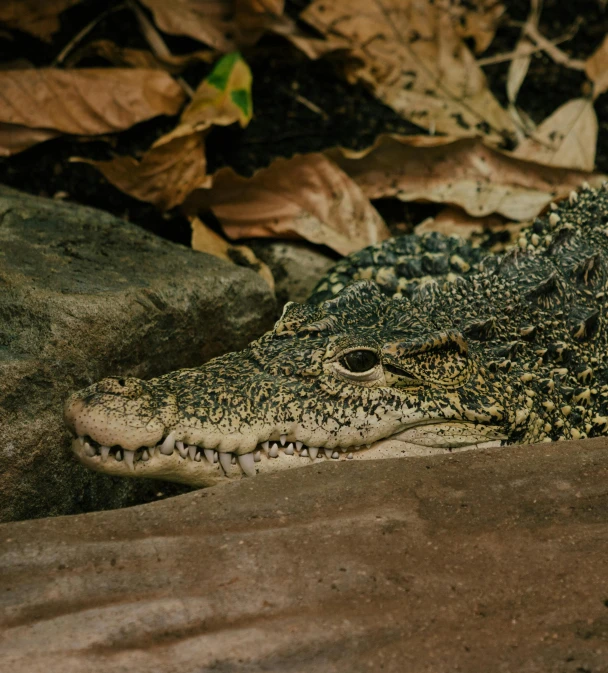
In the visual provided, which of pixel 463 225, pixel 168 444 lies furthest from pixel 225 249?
pixel 168 444

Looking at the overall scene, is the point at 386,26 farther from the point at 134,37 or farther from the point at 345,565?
the point at 345,565

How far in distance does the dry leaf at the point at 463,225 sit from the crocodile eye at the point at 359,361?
196 centimetres

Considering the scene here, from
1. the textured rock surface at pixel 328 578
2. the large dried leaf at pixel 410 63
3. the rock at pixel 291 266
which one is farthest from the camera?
the large dried leaf at pixel 410 63

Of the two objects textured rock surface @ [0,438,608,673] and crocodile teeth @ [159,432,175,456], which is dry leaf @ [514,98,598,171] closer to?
textured rock surface @ [0,438,608,673]

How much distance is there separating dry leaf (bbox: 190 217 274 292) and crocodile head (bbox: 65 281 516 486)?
1.10 m

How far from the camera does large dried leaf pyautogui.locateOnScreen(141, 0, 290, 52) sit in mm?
5273

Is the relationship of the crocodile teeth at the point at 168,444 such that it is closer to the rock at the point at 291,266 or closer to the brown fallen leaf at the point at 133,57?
the rock at the point at 291,266

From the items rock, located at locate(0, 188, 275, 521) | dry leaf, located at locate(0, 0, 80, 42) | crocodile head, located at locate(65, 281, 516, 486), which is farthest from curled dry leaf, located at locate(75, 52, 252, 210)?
crocodile head, located at locate(65, 281, 516, 486)

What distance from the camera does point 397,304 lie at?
3680 mm

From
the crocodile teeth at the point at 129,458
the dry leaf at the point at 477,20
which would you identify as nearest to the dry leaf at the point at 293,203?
the dry leaf at the point at 477,20

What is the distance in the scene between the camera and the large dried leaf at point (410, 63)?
5.50m

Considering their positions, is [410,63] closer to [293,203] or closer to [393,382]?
[293,203]

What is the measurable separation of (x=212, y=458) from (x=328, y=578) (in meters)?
0.76

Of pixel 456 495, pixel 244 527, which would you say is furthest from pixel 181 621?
pixel 456 495
